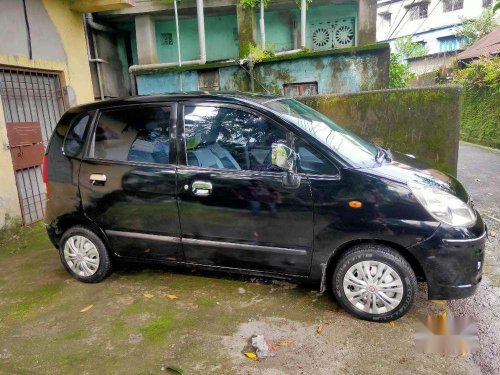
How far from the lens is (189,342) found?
109 inches

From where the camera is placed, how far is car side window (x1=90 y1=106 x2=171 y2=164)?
3348 mm

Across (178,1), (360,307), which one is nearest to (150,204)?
(360,307)

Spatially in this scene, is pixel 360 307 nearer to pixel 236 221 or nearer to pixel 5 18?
pixel 236 221

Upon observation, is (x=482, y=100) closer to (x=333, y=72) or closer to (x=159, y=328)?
(x=333, y=72)

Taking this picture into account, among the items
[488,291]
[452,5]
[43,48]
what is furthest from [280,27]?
[452,5]

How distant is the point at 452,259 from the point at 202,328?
6.40 ft

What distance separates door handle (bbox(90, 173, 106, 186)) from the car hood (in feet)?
7.73

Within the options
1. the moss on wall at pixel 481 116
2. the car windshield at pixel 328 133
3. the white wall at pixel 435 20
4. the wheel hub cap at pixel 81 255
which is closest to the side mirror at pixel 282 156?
the car windshield at pixel 328 133

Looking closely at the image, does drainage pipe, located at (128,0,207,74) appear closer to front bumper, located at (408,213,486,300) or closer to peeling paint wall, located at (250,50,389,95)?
peeling paint wall, located at (250,50,389,95)

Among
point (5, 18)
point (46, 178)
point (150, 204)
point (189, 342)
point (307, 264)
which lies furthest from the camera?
point (5, 18)

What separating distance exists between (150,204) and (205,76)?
7.13m

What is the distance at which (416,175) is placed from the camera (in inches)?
114

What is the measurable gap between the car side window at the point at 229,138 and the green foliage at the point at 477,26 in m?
24.1

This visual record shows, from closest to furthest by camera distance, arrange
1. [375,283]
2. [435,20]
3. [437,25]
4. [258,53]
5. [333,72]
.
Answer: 1. [375,283]
2. [333,72]
3. [258,53]
4. [437,25]
5. [435,20]
